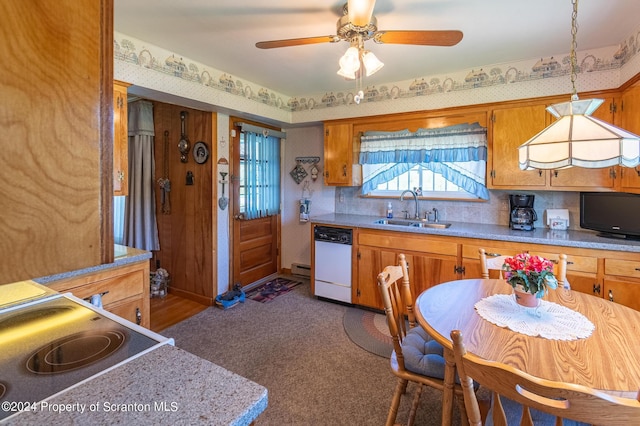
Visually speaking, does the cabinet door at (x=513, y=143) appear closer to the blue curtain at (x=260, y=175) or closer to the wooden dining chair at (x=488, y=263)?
the wooden dining chair at (x=488, y=263)

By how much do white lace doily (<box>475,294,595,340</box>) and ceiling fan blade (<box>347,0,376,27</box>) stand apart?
161cm

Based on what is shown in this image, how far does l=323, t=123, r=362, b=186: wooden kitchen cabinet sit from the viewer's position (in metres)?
3.75

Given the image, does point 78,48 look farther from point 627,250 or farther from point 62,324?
point 627,250

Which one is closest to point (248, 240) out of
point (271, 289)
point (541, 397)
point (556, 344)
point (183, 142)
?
point (271, 289)

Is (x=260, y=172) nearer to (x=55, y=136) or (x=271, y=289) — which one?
(x=271, y=289)

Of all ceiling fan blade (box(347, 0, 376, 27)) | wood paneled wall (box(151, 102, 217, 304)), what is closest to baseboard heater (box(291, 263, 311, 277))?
wood paneled wall (box(151, 102, 217, 304))

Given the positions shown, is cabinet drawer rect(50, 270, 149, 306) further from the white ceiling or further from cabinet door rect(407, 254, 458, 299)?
cabinet door rect(407, 254, 458, 299)

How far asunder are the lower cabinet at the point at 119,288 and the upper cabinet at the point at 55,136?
5.11 feet

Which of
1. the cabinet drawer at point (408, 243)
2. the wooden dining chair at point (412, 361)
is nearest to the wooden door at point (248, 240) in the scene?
the cabinet drawer at point (408, 243)

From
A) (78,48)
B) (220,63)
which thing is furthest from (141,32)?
(78,48)

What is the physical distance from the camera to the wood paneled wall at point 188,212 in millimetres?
3449

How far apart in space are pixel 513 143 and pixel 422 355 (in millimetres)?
2249

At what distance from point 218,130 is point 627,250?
3776 millimetres

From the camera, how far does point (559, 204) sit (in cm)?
291
